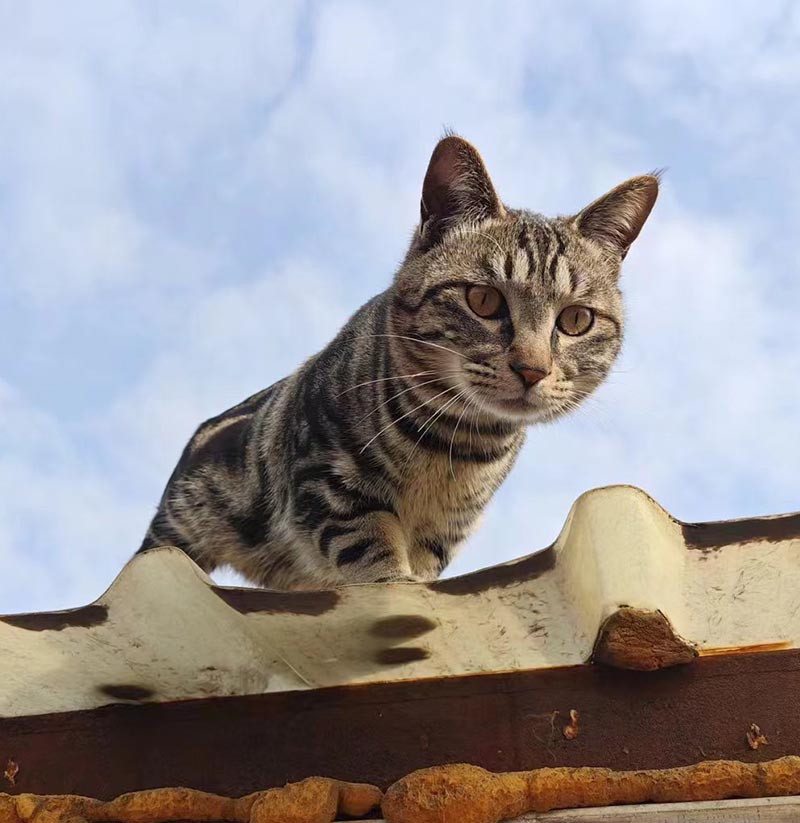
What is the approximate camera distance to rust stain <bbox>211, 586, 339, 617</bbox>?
183 cm

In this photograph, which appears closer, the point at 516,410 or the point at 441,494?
the point at 516,410

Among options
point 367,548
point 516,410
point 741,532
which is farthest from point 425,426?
point 741,532

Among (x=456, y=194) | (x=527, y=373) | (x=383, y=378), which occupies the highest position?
(x=456, y=194)

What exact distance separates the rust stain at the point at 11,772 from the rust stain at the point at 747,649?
4.21 feet

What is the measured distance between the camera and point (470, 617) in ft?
6.20

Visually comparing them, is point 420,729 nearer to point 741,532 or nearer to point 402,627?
point 402,627

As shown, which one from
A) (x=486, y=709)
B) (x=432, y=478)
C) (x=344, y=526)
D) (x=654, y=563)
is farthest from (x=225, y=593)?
(x=432, y=478)

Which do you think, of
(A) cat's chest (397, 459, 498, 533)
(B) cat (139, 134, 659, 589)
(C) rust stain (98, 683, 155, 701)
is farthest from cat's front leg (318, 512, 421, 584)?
(C) rust stain (98, 683, 155, 701)

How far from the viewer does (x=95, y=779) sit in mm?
1984

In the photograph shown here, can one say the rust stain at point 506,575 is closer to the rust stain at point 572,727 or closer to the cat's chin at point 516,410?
the rust stain at point 572,727

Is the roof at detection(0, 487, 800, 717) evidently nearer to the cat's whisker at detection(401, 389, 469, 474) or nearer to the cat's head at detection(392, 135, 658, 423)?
the cat's head at detection(392, 135, 658, 423)

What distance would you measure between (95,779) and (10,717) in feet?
0.77

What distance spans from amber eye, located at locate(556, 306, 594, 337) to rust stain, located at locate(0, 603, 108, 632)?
2.07 m

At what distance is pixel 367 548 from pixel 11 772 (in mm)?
1565
